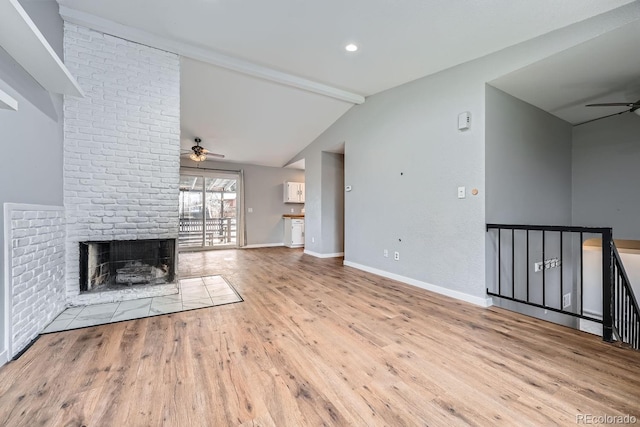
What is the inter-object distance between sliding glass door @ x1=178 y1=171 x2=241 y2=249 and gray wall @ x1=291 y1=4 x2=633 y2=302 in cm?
403

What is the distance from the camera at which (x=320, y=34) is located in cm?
278

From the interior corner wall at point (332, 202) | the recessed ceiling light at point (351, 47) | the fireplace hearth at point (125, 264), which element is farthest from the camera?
the interior corner wall at point (332, 202)

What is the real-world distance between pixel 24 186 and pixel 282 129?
13.4 ft

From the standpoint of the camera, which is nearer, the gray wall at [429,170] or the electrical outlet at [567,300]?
the gray wall at [429,170]

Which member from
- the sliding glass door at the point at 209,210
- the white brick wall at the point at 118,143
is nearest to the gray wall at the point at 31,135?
the white brick wall at the point at 118,143

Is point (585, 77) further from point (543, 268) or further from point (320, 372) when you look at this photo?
point (320, 372)

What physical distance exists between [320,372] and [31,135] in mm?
2861

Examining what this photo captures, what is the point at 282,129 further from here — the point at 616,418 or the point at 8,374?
the point at 616,418

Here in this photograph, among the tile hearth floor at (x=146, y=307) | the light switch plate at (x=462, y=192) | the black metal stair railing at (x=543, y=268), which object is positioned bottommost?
the tile hearth floor at (x=146, y=307)

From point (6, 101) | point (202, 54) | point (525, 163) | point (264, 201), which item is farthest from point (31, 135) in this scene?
point (264, 201)

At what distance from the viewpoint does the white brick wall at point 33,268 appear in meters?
1.82

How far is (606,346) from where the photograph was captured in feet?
6.31

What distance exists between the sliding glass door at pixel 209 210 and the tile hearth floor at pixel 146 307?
12.6 feet

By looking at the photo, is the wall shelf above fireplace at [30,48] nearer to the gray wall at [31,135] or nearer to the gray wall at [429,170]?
the gray wall at [31,135]
